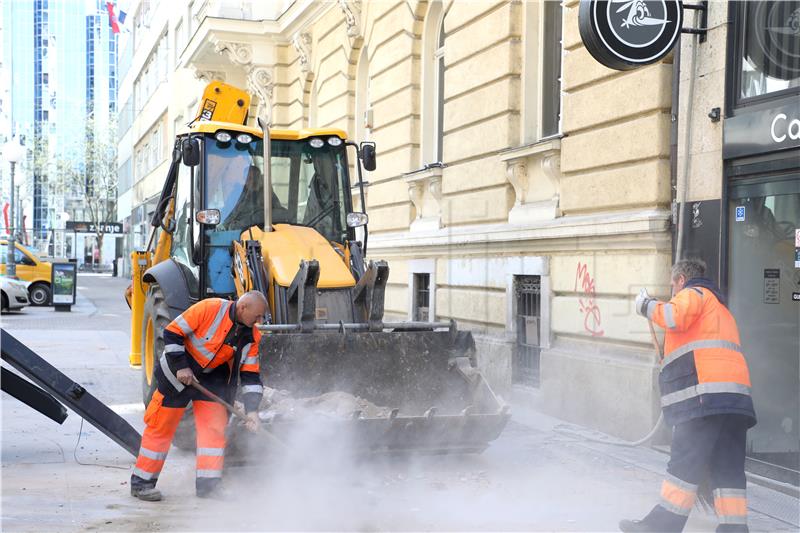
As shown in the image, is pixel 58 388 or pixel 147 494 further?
pixel 58 388

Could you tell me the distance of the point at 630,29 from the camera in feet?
25.4

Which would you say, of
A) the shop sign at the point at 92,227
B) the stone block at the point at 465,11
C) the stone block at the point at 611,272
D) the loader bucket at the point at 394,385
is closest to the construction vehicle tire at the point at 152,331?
the loader bucket at the point at 394,385

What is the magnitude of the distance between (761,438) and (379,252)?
869 centimetres

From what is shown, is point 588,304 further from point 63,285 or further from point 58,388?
point 63,285

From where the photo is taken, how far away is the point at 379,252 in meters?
15.2

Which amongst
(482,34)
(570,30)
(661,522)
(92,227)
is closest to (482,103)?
(482,34)

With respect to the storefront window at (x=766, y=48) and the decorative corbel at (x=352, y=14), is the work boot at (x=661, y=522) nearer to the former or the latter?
the storefront window at (x=766, y=48)

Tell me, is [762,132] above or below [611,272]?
above

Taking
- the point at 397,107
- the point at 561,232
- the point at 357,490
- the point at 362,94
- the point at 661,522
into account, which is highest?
the point at 362,94

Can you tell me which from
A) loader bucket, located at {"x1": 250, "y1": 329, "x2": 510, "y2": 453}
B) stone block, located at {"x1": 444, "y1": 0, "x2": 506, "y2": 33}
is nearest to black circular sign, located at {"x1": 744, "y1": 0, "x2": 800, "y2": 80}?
loader bucket, located at {"x1": 250, "y1": 329, "x2": 510, "y2": 453}

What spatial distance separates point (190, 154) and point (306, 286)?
1.79 metres

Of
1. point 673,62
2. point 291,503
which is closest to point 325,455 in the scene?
point 291,503

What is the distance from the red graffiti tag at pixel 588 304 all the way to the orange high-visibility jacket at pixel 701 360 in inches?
139

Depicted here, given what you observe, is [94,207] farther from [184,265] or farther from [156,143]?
[184,265]
